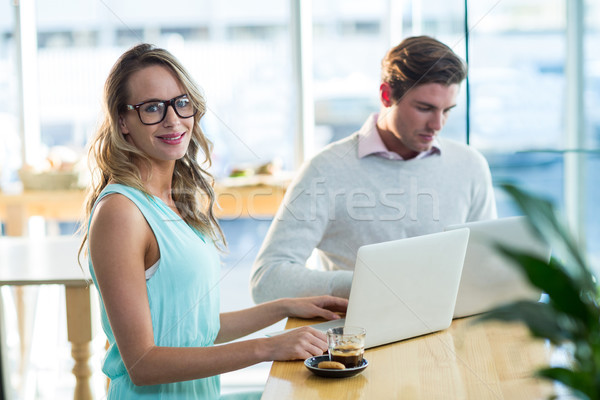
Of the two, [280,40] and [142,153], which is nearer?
[142,153]

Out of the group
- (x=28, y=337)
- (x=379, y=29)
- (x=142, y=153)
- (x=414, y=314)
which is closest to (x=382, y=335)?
(x=414, y=314)

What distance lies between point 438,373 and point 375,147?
82 cm

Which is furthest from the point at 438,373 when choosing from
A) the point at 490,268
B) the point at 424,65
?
the point at 424,65

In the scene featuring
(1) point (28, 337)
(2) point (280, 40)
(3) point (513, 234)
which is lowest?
(1) point (28, 337)

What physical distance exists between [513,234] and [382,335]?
338mm

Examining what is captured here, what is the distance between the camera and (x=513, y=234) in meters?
1.24

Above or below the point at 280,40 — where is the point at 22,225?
below

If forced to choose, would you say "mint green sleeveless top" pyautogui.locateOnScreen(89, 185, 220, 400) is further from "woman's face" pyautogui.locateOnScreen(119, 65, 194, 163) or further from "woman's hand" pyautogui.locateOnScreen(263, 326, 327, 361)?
"woman's hand" pyautogui.locateOnScreen(263, 326, 327, 361)

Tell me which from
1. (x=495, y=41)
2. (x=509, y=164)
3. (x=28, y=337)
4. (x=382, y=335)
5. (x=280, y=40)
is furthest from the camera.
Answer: (x=509, y=164)

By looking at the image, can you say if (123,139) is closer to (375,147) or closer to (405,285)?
(405,285)

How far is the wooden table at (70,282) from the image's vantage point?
179 centimetres

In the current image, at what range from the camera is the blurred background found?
117 inches

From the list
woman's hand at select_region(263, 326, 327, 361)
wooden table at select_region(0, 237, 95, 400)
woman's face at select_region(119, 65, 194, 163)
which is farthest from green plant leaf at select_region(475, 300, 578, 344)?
wooden table at select_region(0, 237, 95, 400)

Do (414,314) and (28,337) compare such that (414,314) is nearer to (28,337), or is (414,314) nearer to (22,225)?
(28,337)
